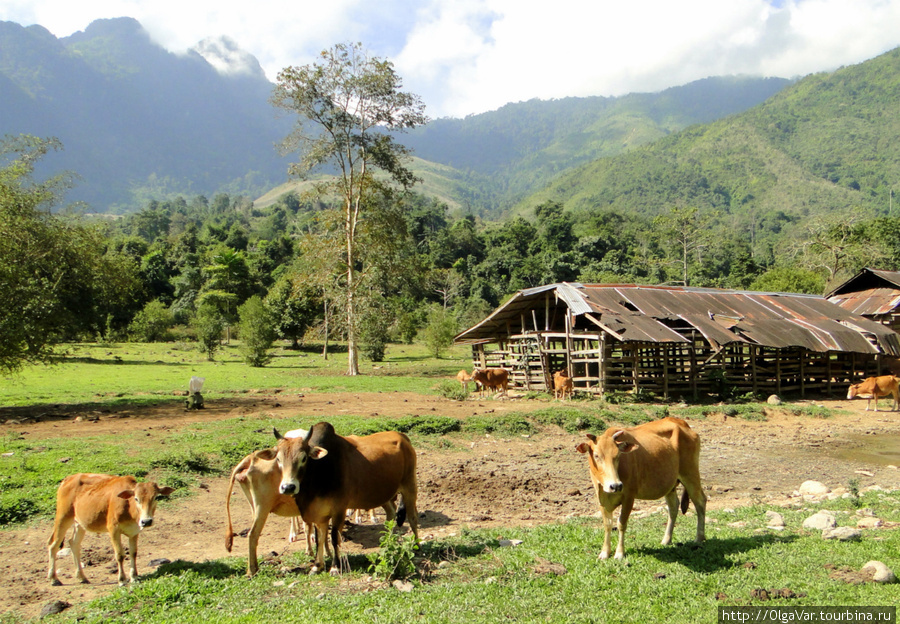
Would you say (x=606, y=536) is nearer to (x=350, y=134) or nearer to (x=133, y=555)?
(x=133, y=555)

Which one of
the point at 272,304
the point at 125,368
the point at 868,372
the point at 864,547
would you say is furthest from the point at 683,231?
the point at 864,547

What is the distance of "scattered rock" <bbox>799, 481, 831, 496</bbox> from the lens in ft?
30.6

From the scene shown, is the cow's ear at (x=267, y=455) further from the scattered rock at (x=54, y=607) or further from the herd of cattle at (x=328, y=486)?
the scattered rock at (x=54, y=607)

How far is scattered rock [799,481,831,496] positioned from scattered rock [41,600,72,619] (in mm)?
10171

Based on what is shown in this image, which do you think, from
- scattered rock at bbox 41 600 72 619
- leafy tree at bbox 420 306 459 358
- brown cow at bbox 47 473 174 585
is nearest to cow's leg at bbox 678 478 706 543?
brown cow at bbox 47 473 174 585

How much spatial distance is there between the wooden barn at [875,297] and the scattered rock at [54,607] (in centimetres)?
3666

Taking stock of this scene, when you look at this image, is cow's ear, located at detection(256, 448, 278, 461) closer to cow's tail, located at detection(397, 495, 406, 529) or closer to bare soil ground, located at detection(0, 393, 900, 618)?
bare soil ground, located at detection(0, 393, 900, 618)

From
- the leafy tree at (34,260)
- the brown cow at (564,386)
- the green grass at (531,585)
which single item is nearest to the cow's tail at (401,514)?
the green grass at (531,585)

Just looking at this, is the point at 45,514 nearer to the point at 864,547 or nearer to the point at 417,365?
the point at 864,547

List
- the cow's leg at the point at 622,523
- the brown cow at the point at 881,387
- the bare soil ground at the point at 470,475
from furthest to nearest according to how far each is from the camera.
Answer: the brown cow at the point at 881,387 → the bare soil ground at the point at 470,475 → the cow's leg at the point at 622,523

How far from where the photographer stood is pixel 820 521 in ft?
23.1

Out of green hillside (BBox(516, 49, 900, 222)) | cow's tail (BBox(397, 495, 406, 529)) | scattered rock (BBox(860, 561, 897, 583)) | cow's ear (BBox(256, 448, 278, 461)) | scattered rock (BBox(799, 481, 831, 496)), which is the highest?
Result: green hillside (BBox(516, 49, 900, 222))

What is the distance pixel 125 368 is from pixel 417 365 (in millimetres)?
16762

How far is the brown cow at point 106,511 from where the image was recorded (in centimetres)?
569
